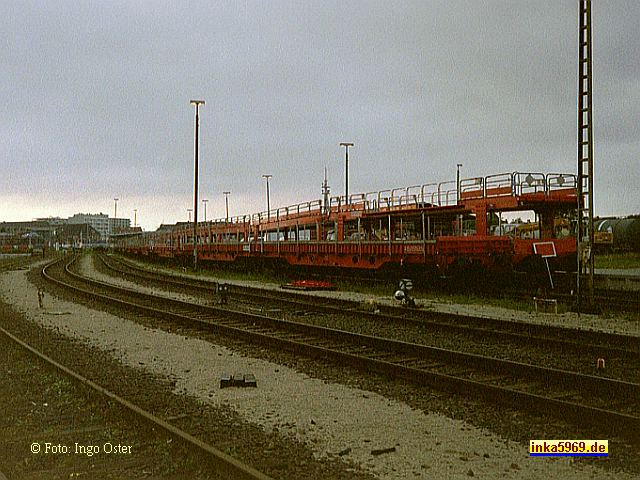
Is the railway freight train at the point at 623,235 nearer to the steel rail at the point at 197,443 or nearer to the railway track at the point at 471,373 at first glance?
the railway track at the point at 471,373

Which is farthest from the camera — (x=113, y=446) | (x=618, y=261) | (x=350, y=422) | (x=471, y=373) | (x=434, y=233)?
(x=618, y=261)

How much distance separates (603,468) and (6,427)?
564 centimetres

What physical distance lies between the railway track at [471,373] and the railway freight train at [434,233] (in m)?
9.22

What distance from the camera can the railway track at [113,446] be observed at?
513cm

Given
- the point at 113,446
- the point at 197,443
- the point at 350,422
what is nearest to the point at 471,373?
the point at 350,422

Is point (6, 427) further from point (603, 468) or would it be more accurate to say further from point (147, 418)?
point (603, 468)

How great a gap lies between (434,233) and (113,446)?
19249mm

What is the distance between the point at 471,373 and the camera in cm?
862

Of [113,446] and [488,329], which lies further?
[488,329]

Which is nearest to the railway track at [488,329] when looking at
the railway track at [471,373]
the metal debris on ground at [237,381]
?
the railway track at [471,373]

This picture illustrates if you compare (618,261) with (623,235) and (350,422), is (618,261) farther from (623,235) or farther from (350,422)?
(350,422)

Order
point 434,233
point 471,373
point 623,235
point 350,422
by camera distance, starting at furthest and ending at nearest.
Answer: point 623,235, point 434,233, point 471,373, point 350,422

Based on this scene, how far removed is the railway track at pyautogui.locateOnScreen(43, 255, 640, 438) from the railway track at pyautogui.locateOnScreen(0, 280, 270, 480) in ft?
11.0

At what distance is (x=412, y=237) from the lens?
2405 cm
